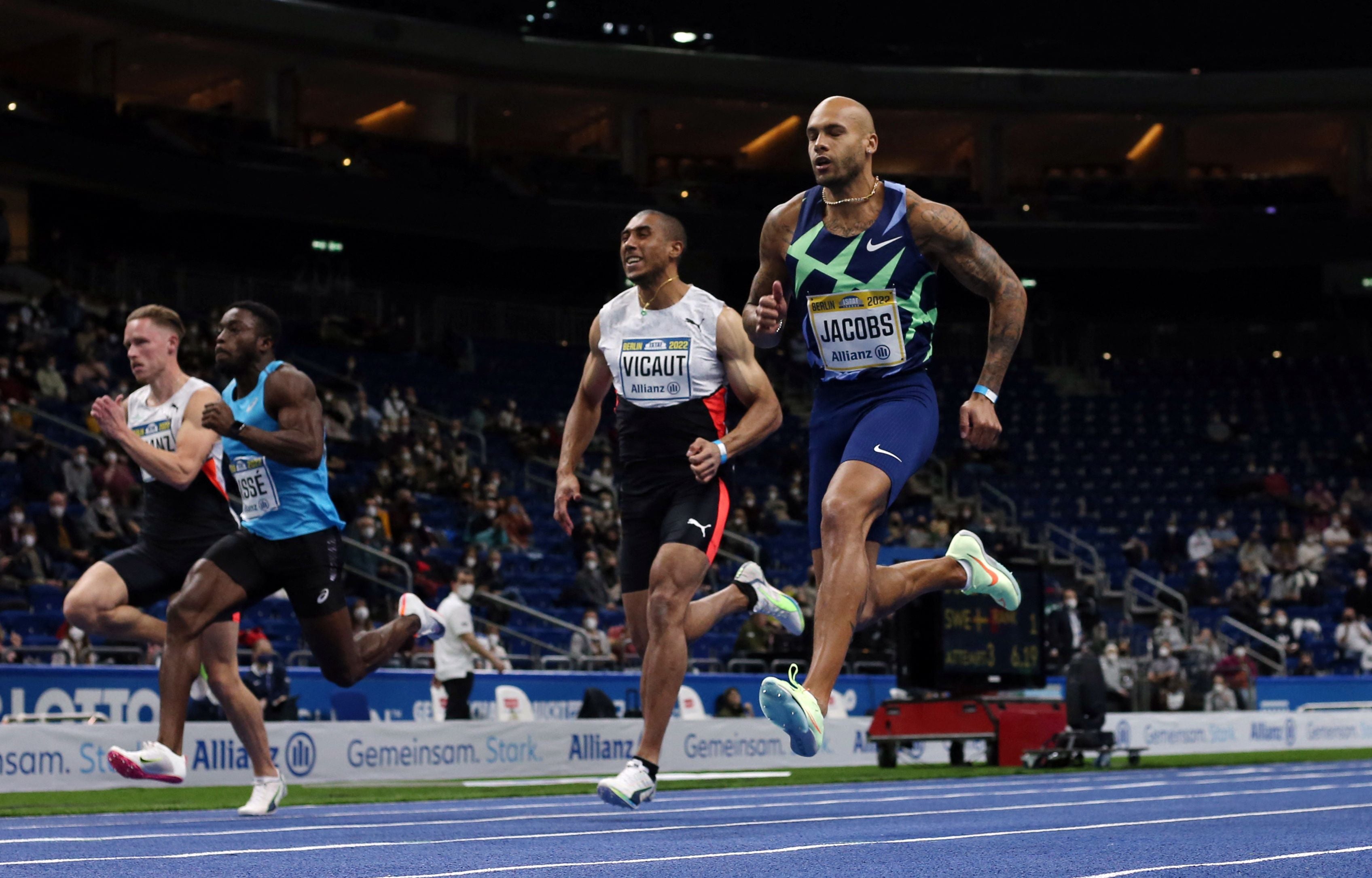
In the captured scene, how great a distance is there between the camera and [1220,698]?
23016 mm

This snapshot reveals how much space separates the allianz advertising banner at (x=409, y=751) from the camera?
38.7 ft

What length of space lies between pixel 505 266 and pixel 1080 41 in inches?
539

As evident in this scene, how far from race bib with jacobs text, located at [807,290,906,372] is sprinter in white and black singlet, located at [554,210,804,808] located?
142cm

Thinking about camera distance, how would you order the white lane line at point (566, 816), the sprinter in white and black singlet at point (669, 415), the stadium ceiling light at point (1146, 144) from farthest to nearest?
1. the stadium ceiling light at point (1146, 144)
2. the sprinter in white and black singlet at point (669, 415)
3. the white lane line at point (566, 816)

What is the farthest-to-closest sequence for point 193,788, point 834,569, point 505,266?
point 505,266 → point 193,788 → point 834,569

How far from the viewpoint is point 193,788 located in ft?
39.5

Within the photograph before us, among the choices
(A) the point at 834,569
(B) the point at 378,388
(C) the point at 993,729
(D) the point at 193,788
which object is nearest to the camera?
(A) the point at 834,569

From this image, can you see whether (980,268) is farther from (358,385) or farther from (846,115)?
(358,385)

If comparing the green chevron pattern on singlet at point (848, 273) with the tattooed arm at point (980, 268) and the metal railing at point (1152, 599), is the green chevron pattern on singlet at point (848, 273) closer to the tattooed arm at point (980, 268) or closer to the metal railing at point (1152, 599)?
the tattooed arm at point (980, 268)

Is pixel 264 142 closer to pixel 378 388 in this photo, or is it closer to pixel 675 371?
pixel 378 388

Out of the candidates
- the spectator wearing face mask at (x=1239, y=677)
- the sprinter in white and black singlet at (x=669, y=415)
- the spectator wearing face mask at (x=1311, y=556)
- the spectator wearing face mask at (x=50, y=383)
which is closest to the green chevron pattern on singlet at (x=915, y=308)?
the sprinter in white and black singlet at (x=669, y=415)

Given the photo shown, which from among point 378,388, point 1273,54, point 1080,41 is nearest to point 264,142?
point 378,388

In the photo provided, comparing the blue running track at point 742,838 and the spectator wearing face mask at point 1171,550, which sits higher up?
the spectator wearing face mask at point 1171,550

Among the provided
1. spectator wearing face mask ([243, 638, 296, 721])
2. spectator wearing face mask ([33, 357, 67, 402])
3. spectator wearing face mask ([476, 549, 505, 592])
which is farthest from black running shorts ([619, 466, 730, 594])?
spectator wearing face mask ([33, 357, 67, 402])
